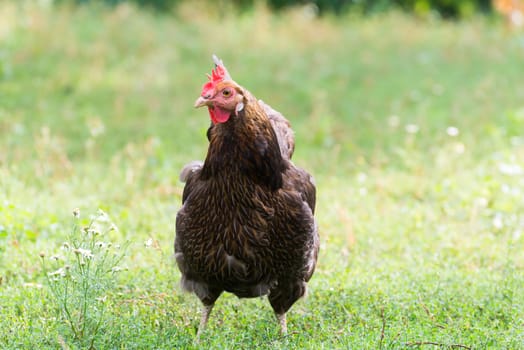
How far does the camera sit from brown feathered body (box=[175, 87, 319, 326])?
415cm

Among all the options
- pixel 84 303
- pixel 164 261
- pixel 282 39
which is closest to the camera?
pixel 84 303

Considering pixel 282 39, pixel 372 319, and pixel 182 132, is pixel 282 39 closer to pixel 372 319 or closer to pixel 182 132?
pixel 182 132

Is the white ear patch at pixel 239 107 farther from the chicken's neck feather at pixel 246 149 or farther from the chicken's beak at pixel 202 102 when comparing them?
the chicken's beak at pixel 202 102

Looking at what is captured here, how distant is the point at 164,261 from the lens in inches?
218

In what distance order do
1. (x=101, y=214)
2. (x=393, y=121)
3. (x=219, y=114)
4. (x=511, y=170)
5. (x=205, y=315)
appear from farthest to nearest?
(x=393, y=121) → (x=511, y=170) → (x=205, y=315) → (x=101, y=214) → (x=219, y=114)

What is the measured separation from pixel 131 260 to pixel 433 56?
869 centimetres

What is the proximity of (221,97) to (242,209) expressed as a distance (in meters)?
0.65

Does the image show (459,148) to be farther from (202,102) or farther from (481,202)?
(202,102)

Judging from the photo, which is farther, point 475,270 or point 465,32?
point 465,32

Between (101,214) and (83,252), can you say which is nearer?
(83,252)

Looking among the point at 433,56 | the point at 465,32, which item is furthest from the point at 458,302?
the point at 465,32

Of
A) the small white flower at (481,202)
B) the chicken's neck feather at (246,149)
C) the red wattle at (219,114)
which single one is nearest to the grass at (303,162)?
the small white flower at (481,202)

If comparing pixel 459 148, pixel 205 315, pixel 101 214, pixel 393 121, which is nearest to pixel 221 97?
pixel 101 214

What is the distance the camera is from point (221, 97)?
3.98 meters
